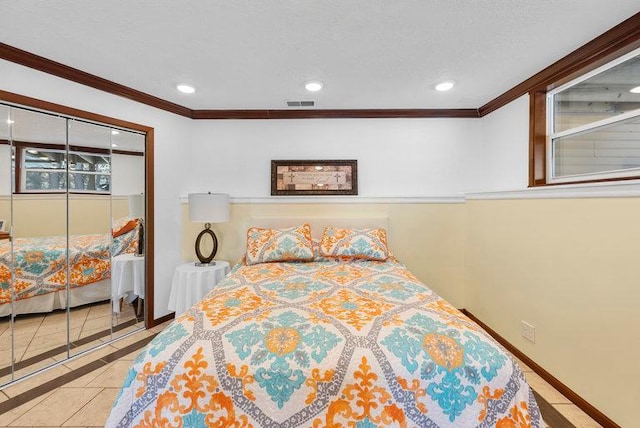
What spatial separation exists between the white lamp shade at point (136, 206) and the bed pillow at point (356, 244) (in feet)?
5.74

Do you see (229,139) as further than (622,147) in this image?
Yes

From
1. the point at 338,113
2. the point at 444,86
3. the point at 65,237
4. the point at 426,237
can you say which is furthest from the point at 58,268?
the point at 444,86

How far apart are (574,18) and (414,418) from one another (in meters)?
2.19

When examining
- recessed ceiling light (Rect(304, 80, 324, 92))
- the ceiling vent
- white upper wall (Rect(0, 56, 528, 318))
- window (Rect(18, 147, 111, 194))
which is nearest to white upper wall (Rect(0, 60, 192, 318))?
white upper wall (Rect(0, 56, 528, 318))

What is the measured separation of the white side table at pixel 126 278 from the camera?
8.14ft

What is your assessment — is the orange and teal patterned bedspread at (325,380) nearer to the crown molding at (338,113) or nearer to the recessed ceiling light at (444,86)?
the recessed ceiling light at (444,86)

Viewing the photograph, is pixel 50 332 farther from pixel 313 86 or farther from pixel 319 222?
pixel 313 86

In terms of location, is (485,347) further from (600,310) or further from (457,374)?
(600,310)

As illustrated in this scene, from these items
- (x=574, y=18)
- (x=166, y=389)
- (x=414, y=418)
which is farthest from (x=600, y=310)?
(x=166, y=389)

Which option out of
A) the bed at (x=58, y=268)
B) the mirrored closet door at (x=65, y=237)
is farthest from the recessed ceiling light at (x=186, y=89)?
the bed at (x=58, y=268)

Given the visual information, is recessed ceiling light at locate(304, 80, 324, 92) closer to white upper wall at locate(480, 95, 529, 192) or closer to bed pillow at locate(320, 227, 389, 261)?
bed pillow at locate(320, 227, 389, 261)

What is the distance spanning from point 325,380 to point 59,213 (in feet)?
7.63

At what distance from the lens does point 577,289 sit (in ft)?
5.77

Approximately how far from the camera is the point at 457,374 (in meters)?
1.06
